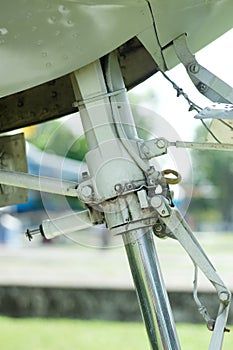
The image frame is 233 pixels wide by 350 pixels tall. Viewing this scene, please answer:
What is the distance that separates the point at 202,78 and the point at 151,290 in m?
0.60

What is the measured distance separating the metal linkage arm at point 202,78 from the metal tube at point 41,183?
17.6 inches

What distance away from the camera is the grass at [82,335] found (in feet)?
22.3

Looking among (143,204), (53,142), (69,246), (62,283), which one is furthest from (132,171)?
(69,246)

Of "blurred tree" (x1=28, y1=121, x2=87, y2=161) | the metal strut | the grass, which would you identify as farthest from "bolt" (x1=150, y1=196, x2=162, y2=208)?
the grass

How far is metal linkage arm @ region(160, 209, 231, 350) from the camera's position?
2170 mm

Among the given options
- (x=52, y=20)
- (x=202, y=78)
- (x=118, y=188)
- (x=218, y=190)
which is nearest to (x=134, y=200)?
(x=118, y=188)

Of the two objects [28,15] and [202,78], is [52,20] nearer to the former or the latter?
[28,15]

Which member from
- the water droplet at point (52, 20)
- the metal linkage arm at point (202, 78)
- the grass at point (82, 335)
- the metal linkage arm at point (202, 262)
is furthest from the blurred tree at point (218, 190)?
the water droplet at point (52, 20)

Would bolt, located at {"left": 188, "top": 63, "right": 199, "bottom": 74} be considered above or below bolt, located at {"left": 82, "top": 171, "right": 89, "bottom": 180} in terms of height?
above

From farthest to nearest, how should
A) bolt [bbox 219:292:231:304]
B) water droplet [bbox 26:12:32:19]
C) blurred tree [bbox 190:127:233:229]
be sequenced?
blurred tree [bbox 190:127:233:229] < bolt [bbox 219:292:231:304] < water droplet [bbox 26:12:32:19]

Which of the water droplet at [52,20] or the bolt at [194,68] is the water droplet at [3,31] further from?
the bolt at [194,68]

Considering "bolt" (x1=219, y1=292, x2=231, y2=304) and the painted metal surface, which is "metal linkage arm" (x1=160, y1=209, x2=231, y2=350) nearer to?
"bolt" (x1=219, y1=292, x2=231, y2=304)

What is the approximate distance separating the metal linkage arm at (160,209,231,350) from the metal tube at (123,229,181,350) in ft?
0.24

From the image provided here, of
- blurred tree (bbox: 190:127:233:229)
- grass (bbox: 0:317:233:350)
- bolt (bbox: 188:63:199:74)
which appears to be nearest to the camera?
bolt (bbox: 188:63:199:74)
